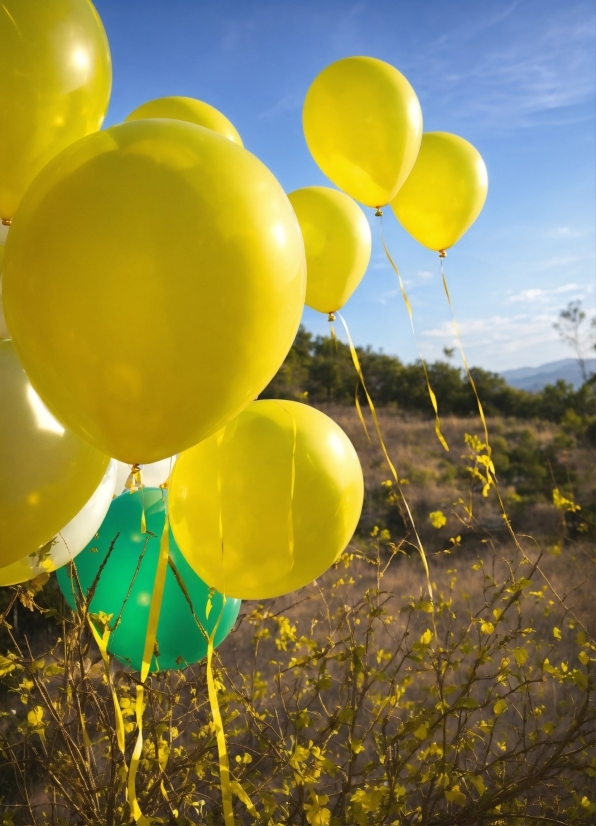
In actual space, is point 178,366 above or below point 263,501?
above

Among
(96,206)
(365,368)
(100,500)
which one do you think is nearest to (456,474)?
(365,368)

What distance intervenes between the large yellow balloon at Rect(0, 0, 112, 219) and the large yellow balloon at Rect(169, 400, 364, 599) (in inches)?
26.4

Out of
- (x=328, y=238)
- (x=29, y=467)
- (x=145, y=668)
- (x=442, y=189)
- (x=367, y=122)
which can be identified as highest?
(x=367, y=122)

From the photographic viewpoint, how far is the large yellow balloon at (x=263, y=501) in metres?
1.34

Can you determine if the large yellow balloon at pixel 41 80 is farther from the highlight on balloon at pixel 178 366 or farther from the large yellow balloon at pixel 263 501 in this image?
the large yellow balloon at pixel 263 501

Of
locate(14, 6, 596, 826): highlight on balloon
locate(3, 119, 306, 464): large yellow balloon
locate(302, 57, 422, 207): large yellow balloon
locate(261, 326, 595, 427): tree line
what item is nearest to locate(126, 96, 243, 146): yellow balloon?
locate(14, 6, 596, 826): highlight on balloon

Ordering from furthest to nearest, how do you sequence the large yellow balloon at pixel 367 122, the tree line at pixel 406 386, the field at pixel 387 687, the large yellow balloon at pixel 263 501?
the tree line at pixel 406 386, the large yellow balloon at pixel 367 122, the field at pixel 387 687, the large yellow balloon at pixel 263 501

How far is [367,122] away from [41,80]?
992mm

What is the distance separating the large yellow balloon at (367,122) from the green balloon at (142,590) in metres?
1.15

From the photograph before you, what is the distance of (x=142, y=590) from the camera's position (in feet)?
5.28

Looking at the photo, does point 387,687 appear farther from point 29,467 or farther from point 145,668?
point 29,467

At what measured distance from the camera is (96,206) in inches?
34.8

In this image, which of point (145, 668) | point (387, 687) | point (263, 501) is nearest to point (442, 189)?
point (263, 501)

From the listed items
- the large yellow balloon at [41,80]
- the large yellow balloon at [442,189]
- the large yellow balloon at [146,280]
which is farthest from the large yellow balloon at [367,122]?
the large yellow balloon at [146,280]
